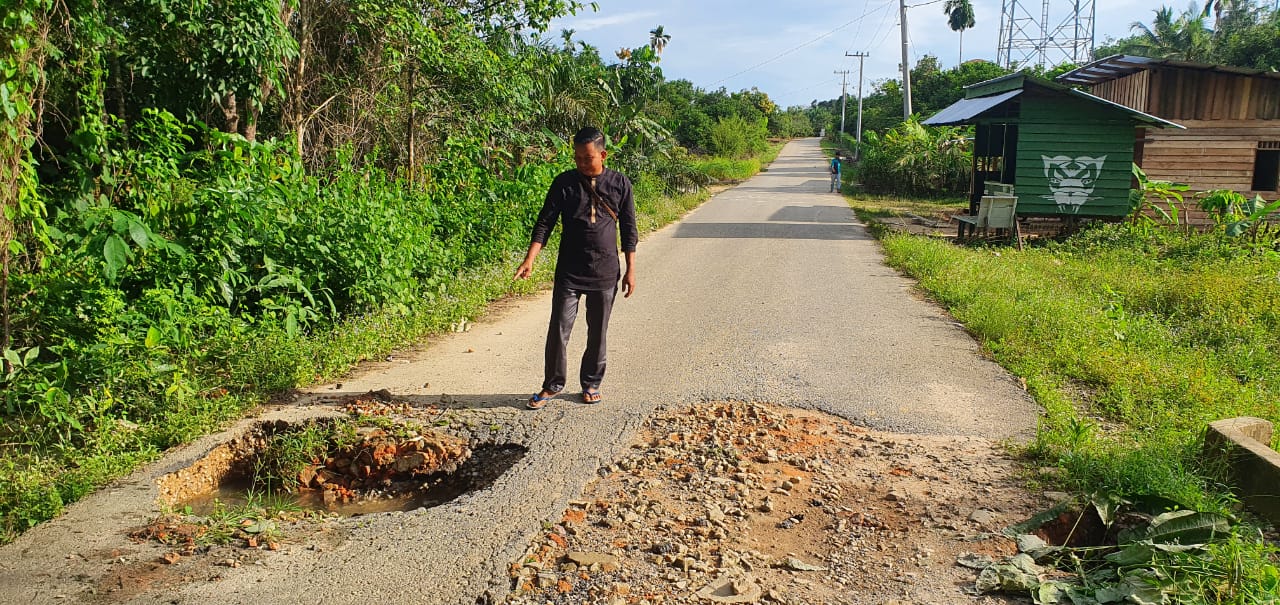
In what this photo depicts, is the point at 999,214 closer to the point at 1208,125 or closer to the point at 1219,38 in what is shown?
the point at 1208,125

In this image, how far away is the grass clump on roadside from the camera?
12.6 ft

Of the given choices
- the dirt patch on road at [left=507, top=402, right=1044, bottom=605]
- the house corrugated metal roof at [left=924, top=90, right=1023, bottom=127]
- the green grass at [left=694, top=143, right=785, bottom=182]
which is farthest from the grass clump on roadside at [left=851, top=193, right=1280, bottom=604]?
the green grass at [left=694, top=143, right=785, bottom=182]

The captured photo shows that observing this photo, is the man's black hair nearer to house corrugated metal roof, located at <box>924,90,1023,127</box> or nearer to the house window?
house corrugated metal roof, located at <box>924,90,1023,127</box>

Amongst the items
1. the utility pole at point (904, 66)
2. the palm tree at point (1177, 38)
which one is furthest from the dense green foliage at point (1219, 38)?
the utility pole at point (904, 66)

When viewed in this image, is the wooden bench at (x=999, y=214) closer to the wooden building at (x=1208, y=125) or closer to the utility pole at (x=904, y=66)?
the wooden building at (x=1208, y=125)

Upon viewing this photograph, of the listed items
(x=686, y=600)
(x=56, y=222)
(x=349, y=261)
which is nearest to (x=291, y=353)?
(x=349, y=261)

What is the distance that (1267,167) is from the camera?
17.2 metres

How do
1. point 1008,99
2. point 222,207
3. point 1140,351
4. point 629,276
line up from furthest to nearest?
point 1008,99 < point 1140,351 < point 222,207 < point 629,276

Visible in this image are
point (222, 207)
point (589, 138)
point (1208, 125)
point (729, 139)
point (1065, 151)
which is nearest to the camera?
point (589, 138)

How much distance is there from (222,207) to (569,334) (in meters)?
2.70

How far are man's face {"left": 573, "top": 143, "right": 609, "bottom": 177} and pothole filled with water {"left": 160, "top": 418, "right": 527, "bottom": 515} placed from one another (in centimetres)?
167

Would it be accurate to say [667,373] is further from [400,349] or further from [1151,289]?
[1151,289]

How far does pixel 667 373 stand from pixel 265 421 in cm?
264

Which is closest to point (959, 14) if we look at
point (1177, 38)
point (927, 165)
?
point (1177, 38)
